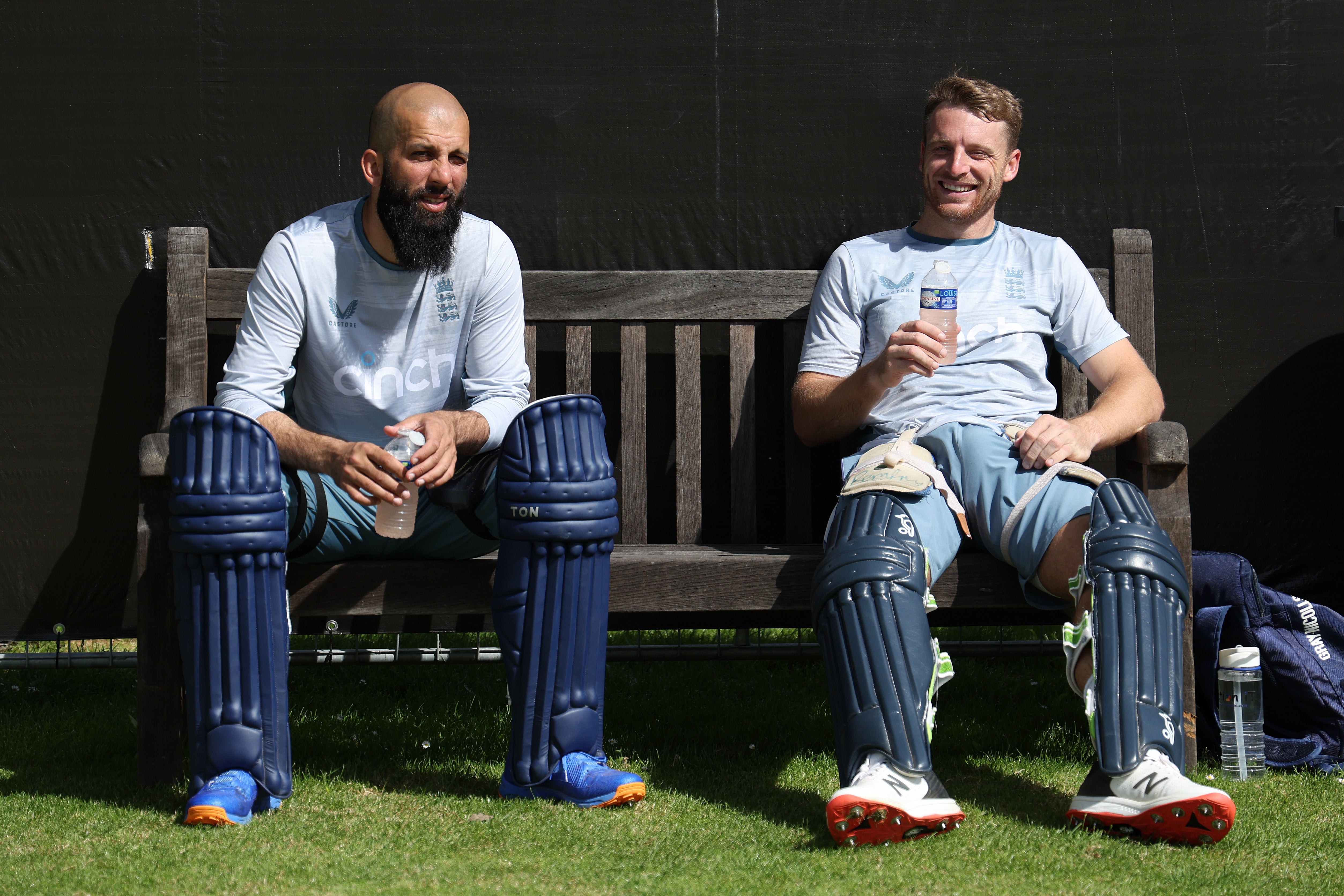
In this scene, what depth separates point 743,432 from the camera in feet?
10.8

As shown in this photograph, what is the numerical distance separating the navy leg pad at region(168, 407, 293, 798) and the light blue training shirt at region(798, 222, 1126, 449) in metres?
1.33

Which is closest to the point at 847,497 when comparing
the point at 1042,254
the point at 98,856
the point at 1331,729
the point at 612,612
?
the point at 612,612

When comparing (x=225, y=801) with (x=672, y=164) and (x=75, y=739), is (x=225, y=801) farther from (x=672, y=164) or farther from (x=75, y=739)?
(x=672, y=164)

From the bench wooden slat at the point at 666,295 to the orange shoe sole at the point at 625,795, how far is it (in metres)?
1.34

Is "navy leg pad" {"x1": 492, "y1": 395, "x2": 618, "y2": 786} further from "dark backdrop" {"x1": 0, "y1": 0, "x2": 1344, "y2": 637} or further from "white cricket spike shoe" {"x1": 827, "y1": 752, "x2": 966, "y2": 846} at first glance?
"dark backdrop" {"x1": 0, "y1": 0, "x2": 1344, "y2": 637}

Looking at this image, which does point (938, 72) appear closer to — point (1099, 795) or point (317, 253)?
point (317, 253)

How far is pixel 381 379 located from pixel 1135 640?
167cm

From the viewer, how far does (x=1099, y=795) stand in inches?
86.4

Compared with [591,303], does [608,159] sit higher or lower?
higher

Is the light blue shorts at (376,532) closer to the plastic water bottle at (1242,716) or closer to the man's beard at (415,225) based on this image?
the man's beard at (415,225)

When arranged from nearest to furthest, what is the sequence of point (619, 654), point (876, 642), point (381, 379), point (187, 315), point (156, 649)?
point (876, 642) → point (156, 649) → point (381, 379) → point (187, 315) → point (619, 654)

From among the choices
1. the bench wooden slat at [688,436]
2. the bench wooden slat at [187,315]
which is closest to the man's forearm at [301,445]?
the bench wooden slat at [187,315]

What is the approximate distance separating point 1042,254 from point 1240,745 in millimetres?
1226

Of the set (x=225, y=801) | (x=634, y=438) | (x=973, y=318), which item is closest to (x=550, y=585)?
(x=225, y=801)
